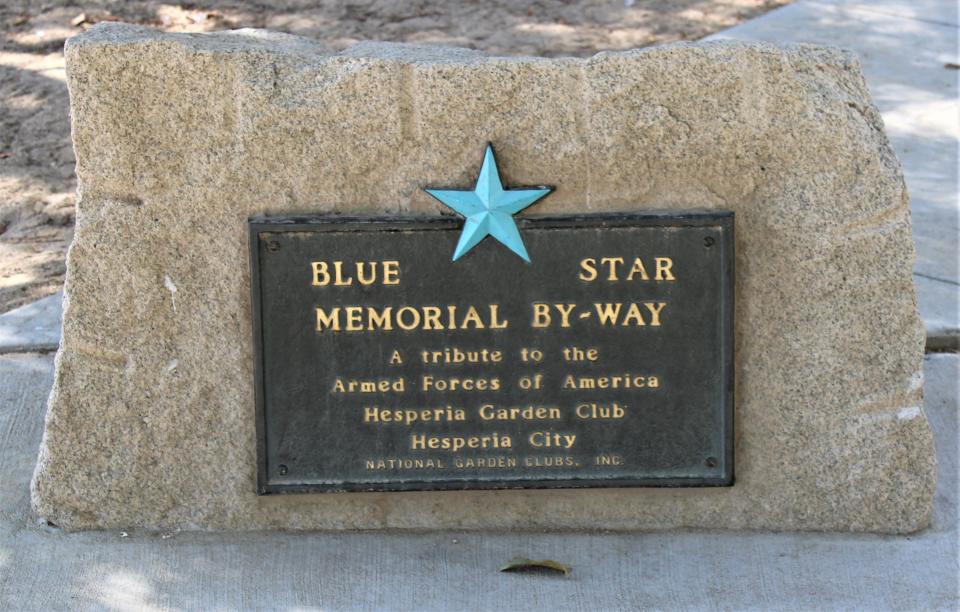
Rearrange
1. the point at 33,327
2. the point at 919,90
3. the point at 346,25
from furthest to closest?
the point at 346,25 < the point at 919,90 < the point at 33,327

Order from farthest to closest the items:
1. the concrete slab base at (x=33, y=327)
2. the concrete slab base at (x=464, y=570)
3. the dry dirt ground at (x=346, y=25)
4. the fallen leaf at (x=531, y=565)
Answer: the dry dirt ground at (x=346, y=25)
the concrete slab base at (x=33, y=327)
the fallen leaf at (x=531, y=565)
the concrete slab base at (x=464, y=570)

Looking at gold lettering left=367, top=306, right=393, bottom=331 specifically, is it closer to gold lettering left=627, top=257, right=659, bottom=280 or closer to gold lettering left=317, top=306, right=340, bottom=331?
gold lettering left=317, top=306, right=340, bottom=331

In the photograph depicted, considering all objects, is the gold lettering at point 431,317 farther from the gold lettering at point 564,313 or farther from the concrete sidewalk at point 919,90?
the concrete sidewalk at point 919,90

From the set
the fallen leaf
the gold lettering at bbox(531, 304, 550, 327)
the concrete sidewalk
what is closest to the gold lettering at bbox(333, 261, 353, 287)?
the gold lettering at bbox(531, 304, 550, 327)

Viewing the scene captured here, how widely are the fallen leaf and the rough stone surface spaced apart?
0.64ft

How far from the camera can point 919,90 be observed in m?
5.88

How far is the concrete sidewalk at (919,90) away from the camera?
4.45 metres

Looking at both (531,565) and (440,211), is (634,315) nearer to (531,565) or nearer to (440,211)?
(440,211)

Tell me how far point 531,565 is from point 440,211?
33.7 inches

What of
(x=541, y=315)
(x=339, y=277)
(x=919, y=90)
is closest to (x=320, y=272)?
(x=339, y=277)

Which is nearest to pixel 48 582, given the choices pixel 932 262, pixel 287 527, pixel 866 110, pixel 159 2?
pixel 287 527

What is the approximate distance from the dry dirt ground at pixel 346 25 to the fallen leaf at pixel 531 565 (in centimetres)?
319

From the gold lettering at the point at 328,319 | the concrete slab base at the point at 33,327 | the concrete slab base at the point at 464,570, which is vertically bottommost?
the concrete slab base at the point at 464,570

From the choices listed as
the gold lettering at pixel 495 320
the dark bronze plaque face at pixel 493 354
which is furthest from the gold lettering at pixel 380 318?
the gold lettering at pixel 495 320
